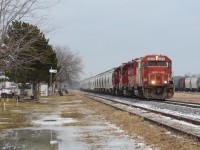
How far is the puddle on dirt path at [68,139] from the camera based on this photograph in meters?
9.33

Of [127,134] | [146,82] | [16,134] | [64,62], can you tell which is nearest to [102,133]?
[127,134]

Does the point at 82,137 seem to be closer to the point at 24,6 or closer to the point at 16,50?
the point at 16,50

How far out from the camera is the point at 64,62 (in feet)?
300

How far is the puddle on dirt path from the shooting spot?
933 centimetres

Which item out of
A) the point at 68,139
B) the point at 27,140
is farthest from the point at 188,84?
the point at 27,140

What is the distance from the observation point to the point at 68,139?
426 inches

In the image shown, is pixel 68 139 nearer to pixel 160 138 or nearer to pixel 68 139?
pixel 68 139

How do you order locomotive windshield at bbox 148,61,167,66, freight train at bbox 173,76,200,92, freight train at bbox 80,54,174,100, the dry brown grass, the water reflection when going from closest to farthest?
1. the dry brown grass
2. the water reflection
3. freight train at bbox 80,54,174,100
4. locomotive windshield at bbox 148,61,167,66
5. freight train at bbox 173,76,200,92

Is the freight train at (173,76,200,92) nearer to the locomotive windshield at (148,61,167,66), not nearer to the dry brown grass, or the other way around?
the locomotive windshield at (148,61,167,66)

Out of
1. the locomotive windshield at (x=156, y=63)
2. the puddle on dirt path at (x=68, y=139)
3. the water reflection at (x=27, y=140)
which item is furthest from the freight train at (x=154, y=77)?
the water reflection at (x=27, y=140)

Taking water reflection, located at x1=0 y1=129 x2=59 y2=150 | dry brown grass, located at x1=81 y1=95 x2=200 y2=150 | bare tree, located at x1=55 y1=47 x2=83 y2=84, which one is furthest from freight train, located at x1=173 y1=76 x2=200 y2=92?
water reflection, located at x1=0 y1=129 x2=59 y2=150

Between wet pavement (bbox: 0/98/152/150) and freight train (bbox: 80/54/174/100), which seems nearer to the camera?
wet pavement (bbox: 0/98/152/150)

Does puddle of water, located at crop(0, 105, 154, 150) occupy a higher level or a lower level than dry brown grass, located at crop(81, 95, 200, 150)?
lower

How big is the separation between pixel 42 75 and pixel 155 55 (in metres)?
12.5
